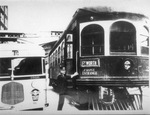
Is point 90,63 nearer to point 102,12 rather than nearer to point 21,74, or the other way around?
point 102,12

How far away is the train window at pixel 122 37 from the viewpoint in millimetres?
3703

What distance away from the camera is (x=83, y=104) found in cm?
370

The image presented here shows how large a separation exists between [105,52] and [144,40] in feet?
2.02

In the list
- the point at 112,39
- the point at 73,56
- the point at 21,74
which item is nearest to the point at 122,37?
the point at 112,39

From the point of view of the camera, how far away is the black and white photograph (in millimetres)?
3695

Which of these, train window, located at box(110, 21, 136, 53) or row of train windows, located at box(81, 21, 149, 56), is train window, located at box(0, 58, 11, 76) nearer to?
row of train windows, located at box(81, 21, 149, 56)

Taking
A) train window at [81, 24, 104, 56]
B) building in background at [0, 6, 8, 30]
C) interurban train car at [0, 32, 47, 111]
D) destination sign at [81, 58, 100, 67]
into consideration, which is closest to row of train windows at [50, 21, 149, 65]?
train window at [81, 24, 104, 56]

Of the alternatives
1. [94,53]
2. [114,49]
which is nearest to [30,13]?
[94,53]

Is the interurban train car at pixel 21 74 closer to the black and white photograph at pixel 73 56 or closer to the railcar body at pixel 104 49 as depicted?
the black and white photograph at pixel 73 56

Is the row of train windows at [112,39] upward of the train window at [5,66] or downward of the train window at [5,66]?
upward

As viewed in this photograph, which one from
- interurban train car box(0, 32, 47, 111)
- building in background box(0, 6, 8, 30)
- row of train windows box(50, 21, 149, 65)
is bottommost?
interurban train car box(0, 32, 47, 111)

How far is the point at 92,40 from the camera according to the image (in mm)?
3707

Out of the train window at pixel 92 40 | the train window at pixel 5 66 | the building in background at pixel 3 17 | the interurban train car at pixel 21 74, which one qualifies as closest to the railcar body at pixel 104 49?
the train window at pixel 92 40

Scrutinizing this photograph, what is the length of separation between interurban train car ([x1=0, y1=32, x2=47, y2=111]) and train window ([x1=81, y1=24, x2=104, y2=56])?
617 millimetres
